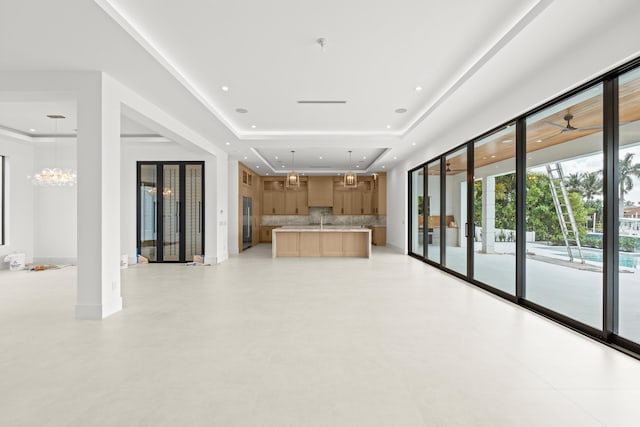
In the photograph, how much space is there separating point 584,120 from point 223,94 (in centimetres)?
465

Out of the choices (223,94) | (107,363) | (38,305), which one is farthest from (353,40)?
(38,305)

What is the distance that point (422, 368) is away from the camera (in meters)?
2.48

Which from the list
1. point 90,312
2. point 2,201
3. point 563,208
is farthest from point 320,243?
point 2,201

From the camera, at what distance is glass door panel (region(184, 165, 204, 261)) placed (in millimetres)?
7930

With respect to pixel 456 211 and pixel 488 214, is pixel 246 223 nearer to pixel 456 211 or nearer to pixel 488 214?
pixel 456 211

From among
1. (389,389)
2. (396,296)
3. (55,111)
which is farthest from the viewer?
(55,111)

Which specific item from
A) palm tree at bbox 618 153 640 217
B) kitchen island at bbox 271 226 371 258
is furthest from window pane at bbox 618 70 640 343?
kitchen island at bbox 271 226 371 258

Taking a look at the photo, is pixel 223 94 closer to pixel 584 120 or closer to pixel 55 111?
pixel 55 111

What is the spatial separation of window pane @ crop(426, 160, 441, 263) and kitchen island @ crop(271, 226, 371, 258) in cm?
184

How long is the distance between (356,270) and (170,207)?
474cm

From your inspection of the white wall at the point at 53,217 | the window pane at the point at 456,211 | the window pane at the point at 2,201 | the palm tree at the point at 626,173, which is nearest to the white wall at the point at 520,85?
the window pane at the point at 456,211

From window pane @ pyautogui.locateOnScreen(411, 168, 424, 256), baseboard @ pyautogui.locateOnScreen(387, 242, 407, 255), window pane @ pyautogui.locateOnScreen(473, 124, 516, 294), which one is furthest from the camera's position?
baseboard @ pyautogui.locateOnScreen(387, 242, 407, 255)

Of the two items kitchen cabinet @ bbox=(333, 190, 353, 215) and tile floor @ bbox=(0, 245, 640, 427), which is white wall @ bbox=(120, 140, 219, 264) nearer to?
tile floor @ bbox=(0, 245, 640, 427)

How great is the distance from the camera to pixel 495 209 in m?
5.02
